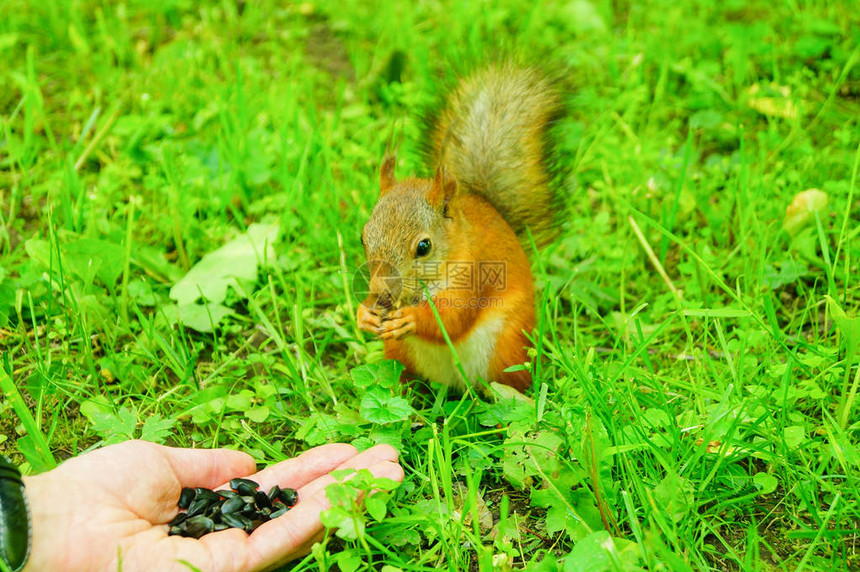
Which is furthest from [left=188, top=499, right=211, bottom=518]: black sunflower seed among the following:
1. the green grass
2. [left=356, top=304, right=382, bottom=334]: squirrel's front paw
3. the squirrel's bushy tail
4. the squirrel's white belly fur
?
the squirrel's bushy tail

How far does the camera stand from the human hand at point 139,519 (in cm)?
138

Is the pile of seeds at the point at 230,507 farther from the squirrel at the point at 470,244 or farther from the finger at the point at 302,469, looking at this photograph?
the squirrel at the point at 470,244

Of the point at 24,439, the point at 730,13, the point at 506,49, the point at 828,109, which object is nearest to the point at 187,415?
the point at 24,439

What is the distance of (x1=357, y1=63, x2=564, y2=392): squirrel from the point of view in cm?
186

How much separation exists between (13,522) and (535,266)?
1.55 m

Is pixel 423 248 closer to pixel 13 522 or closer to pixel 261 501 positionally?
pixel 261 501

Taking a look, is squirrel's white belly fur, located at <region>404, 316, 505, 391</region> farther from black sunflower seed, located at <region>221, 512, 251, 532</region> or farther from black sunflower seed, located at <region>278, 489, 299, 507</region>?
black sunflower seed, located at <region>221, 512, 251, 532</region>

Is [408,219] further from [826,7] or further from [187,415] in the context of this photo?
[826,7]

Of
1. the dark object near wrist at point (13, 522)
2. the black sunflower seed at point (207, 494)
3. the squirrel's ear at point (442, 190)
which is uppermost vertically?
the squirrel's ear at point (442, 190)

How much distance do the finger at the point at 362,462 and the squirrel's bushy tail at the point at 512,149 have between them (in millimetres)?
781


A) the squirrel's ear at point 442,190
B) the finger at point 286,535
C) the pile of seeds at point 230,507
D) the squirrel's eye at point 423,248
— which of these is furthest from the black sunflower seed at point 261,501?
the squirrel's ear at point 442,190

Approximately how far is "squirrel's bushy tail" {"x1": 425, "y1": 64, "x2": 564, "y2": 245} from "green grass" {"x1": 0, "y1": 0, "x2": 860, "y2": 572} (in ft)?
0.43

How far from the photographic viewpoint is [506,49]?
2.35 metres

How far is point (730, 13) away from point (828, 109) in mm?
801
